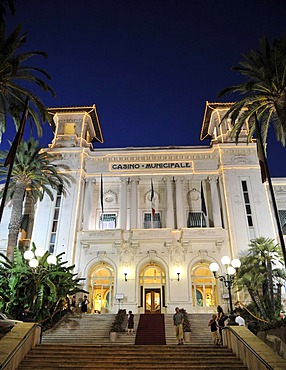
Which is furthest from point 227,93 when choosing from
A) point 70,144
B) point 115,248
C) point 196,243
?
point 70,144

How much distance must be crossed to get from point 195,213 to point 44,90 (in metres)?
17.1

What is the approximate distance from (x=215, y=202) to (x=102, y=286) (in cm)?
1210

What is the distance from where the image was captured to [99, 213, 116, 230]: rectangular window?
3044 centimetres

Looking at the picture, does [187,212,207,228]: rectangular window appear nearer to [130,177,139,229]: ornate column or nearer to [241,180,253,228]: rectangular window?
[241,180,253,228]: rectangular window

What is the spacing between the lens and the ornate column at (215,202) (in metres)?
29.3

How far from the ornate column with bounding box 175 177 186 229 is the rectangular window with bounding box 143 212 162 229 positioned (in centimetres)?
193

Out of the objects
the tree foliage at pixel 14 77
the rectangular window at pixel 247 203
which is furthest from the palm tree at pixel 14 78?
the rectangular window at pixel 247 203

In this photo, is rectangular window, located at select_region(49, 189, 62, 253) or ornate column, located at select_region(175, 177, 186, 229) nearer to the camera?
rectangular window, located at select_region(49, 189, 62, 253)

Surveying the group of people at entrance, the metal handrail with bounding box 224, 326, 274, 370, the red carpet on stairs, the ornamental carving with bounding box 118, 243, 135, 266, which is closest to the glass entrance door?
the ornamental carving with bounding box 118, 243, 135, 266

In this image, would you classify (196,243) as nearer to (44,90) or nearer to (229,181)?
(229,181)

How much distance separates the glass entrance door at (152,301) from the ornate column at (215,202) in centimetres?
758

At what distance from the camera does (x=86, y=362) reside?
11.0 m

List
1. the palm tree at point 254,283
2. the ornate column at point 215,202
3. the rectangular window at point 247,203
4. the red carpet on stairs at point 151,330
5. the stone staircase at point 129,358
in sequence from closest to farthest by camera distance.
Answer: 1. the stone staircase at point 129,358
2. the red carpet on stairs at point 151,330
3. the palm tree at point 254,283
4. the rectangular window at point 247,203
5. the ornate column at point 215,202

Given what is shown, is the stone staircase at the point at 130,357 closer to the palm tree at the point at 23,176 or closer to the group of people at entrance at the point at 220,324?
the group of people at entrance at the point at 220,324
